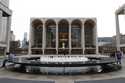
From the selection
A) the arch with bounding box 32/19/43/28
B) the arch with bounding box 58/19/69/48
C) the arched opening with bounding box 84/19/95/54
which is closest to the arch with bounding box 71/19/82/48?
the arch with bounding box 58/19/69/48

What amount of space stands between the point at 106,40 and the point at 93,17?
2269 inches

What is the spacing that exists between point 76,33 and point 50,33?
13.0 m

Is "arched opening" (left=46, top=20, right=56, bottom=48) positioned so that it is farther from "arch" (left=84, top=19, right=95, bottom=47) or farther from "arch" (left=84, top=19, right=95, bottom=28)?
"arch" (left=84, top=19, right=95, bottom=28)

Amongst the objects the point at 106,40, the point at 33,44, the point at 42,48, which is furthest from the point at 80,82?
the point at 106,40

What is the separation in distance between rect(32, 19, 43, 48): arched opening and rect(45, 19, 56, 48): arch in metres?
3.52

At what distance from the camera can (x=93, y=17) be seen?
208ft

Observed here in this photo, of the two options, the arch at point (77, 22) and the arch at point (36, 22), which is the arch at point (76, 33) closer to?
the arch at point (77, 22)

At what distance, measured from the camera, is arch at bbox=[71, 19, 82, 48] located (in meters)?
66.2

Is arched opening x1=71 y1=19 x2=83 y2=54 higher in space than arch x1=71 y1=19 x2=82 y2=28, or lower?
lower

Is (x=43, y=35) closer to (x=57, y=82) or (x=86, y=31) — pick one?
(x=86, y=31)

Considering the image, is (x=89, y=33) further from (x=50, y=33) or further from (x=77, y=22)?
(x=50, y=33)

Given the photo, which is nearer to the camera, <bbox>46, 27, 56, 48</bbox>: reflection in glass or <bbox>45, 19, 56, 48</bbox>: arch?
<bbox>45, 19, 56, 48</bbox>: arch

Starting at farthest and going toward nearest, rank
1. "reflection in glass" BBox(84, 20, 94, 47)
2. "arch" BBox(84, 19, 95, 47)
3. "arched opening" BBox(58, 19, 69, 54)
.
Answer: "reflection in glass" BBox(84, 20, 94, 47) → "arch" BBox(84, 19, 95, 47) → "arched opening" BBox(58, 19, 69, 54)

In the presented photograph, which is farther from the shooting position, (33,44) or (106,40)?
(106,40)
